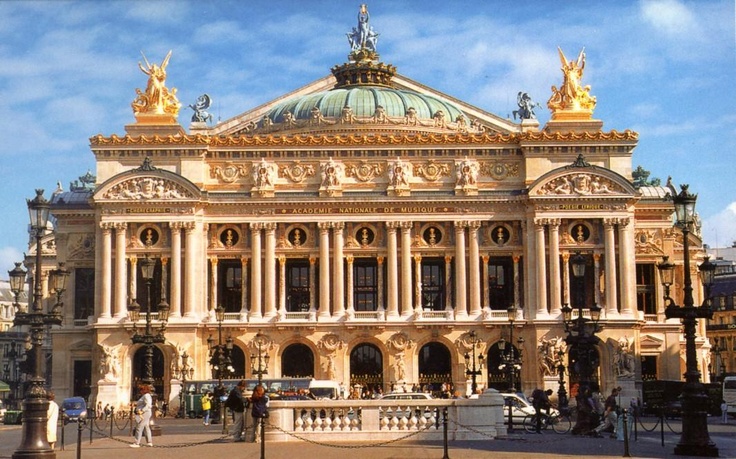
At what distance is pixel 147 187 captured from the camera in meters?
81.6

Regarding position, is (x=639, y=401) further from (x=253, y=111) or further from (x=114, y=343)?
(x=253, y=111)

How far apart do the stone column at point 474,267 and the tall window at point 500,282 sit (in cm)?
160

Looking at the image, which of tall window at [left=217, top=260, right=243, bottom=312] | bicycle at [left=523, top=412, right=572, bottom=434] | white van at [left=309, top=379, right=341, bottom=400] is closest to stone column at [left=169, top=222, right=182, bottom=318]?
tall window at [left=217, top=260, right=243, bottom=312]

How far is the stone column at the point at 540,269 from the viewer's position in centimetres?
8094

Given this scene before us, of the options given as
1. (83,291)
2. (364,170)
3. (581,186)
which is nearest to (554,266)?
(581,186)

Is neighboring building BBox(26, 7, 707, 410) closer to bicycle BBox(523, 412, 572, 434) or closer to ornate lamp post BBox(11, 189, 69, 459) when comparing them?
bicycle BBox(523, 412, 572, 434)

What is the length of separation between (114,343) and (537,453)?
48562 mm

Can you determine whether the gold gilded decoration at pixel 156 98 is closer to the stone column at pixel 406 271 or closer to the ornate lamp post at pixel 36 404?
the stone column at pixel 406 271

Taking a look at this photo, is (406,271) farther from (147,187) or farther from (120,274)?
(120,274)

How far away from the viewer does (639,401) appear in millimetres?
77500

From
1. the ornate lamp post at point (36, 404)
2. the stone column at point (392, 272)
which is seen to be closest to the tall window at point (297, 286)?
the stone column at point (392, 272)

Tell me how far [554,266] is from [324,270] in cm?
1573

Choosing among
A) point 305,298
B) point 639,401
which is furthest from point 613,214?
point 305,298

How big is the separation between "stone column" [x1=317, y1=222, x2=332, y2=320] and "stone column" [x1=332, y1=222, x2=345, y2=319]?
1.41ft
